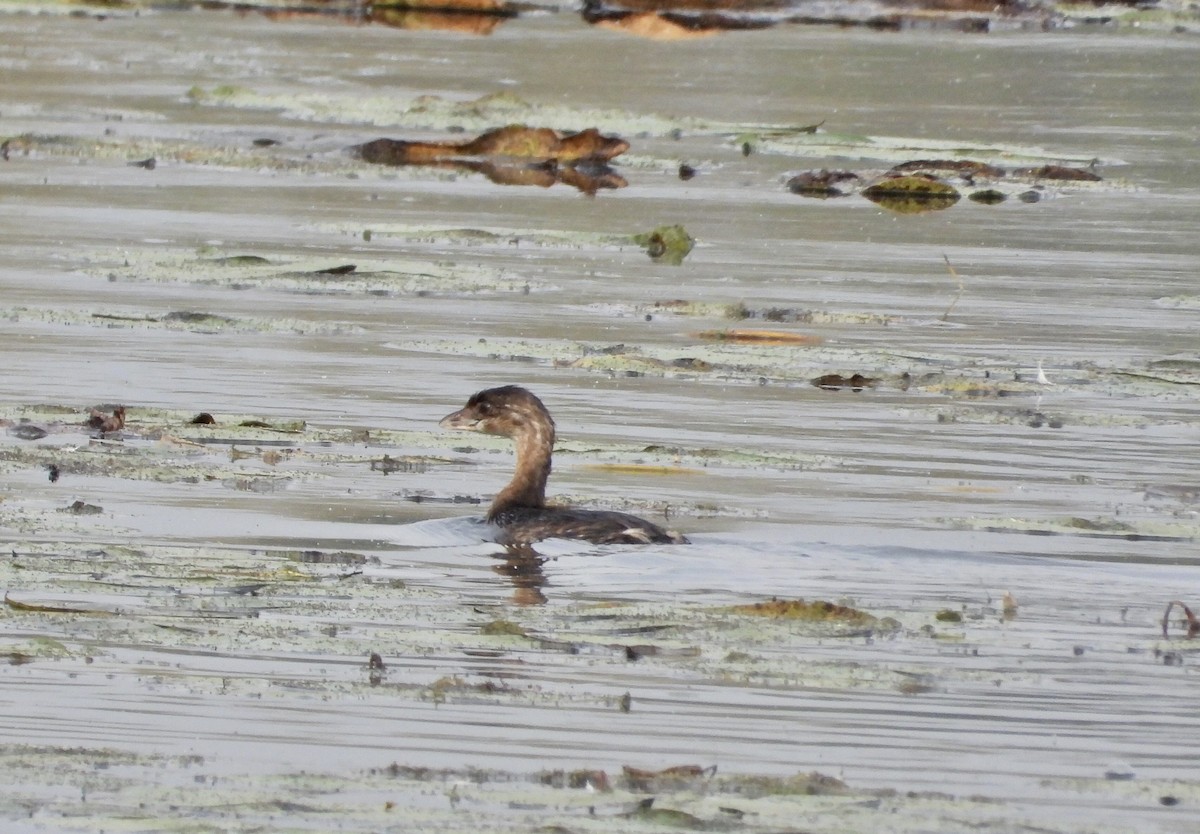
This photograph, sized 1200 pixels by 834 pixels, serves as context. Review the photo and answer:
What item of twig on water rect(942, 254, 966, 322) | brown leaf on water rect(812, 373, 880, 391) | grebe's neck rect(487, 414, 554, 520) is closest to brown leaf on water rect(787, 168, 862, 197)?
twig on water rect(942, 254, 966, 322)

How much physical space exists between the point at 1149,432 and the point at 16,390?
16.4 feet

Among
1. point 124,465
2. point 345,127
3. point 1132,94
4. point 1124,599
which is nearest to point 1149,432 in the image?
point 1124,599

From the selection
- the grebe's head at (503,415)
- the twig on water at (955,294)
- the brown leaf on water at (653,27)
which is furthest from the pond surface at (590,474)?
the brown leaf on water at (653,27)

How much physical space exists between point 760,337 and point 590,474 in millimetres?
2290

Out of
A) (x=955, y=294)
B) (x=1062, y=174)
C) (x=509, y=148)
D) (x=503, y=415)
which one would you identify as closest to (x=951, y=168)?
(x=1062, y=174)

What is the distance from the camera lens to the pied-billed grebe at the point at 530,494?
10039 millimetres

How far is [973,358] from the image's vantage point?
13.3m

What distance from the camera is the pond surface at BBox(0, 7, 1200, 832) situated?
6.88m

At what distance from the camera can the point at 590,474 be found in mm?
11727

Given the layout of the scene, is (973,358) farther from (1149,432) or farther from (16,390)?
(16,390)

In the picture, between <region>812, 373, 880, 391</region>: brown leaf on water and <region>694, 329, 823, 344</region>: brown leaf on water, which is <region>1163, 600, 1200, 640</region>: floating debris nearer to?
<region>812, 373, 880, 391</region>: brown leaf on water

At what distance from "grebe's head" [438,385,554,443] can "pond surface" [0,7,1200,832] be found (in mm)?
223

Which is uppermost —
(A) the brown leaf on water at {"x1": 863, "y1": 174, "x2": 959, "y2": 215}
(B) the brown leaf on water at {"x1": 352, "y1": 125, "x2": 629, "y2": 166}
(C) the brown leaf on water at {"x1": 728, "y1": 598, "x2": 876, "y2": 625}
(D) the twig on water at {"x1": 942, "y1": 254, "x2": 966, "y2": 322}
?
(B) the brown leaf on water at {"x1": 352, "y1": 125, "x2": 629, "y2": 166}

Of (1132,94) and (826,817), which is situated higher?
(1132,94)
